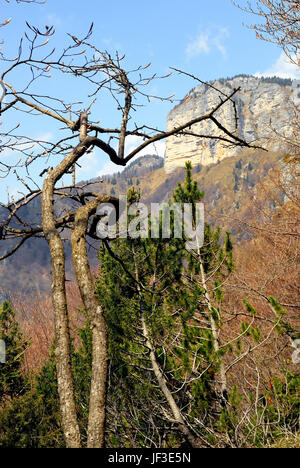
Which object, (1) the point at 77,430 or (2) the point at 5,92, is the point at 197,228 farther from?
(1) the point at 77,430

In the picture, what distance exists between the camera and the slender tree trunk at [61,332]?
2041mm

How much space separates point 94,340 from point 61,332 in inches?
7.9

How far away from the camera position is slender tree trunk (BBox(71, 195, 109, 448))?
2006 millimetres

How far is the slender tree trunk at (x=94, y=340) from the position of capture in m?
2.01

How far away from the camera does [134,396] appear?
7770mm

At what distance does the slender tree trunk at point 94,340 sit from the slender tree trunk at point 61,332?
9 centimetres

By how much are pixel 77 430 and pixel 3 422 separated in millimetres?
10641

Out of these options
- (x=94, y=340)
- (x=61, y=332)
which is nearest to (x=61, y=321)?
(x=61, y=332)

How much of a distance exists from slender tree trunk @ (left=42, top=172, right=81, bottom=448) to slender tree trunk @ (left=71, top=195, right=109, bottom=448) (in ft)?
0.29

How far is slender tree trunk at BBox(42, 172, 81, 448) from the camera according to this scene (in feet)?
6.70
